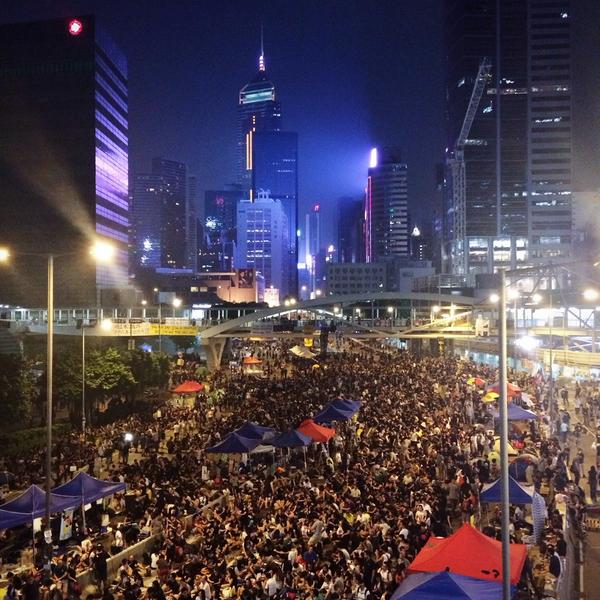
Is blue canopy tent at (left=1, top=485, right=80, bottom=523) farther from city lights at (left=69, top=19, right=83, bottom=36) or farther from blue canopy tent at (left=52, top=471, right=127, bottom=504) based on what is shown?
city lights at (left=69, top=19, right=83, bottom=36)

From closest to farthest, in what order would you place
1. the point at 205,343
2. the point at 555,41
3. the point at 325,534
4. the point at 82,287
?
the point at 325,534
the point at 205,343
the point at 82,287
the point at 555,41

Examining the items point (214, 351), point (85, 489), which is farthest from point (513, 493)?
point (214, 351)

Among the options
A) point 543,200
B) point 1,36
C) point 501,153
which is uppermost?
point 1,36

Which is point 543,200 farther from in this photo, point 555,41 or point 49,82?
point 49,82

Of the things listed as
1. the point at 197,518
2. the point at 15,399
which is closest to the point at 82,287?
the point at 15,399

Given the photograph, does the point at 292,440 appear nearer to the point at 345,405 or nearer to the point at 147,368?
the point at 345,405

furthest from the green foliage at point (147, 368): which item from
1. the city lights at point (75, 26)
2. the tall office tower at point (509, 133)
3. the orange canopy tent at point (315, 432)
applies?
the tall office tower at point (509, 133)
